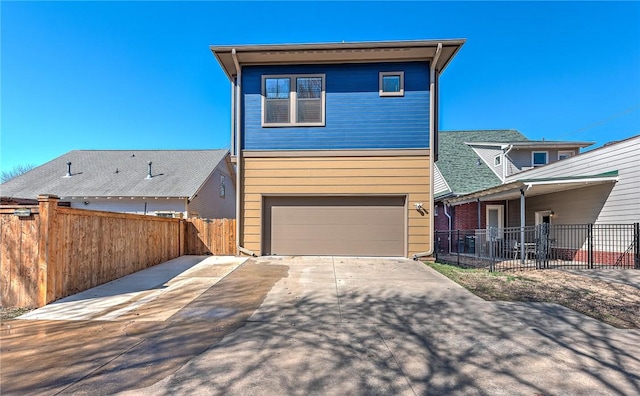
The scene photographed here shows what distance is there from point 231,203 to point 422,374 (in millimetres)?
20674

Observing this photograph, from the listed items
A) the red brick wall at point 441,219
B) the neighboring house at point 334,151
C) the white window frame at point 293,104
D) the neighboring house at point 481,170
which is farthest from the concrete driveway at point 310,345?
the red brick wall at point 441,219

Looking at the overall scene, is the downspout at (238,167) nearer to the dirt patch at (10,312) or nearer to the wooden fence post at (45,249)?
the wooden fence post at (45,249)

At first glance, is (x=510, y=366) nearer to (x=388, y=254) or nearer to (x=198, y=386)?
(x=198, y=386)

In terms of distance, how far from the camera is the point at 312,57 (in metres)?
9.30

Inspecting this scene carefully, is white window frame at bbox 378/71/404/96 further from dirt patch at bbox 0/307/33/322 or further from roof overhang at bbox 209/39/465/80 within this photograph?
dirt patch at bbox 0/307/33/322

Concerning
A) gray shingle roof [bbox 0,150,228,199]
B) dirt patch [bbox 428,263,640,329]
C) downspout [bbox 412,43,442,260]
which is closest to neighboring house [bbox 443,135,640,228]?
downspout [bbox 412,43,442,260]

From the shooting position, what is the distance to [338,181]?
9.48 metres

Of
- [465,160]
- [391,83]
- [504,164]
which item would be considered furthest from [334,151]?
[465,160]

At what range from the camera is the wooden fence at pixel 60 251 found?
4.92 meters

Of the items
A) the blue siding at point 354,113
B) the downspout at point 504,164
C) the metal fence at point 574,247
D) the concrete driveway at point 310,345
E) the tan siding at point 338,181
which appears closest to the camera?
the concrete driveway at point 310,345

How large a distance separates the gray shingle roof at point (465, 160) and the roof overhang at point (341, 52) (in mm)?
7488

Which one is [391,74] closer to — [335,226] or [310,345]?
[335,226]

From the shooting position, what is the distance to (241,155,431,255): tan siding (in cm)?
932

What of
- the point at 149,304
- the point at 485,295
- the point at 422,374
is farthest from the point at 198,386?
the point at 485,295
